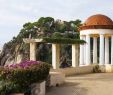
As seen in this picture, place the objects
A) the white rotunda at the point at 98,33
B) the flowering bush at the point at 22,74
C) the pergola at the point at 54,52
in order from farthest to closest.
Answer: the white rotunda at the point at 98,33 < the pergola at the point at 54,52 < the flowering bush at the point at 22,74

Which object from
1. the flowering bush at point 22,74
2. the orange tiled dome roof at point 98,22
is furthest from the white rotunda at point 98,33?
the flowering bush at point 22,74

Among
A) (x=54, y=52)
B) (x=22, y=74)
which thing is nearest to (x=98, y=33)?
(x=54, y=52)

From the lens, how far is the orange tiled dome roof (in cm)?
3177

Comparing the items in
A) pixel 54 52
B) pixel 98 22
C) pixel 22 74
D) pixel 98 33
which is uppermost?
pixel 98 22

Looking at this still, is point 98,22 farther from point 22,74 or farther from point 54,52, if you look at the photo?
point 22,74

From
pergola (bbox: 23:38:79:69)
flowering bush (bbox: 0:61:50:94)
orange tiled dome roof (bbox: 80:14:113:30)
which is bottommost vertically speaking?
flowering bush (bbox: 0:61:50:94)

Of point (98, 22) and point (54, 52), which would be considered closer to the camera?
point (54, 52)

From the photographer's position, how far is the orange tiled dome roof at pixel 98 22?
104 ft

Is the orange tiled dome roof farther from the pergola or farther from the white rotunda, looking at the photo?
the pergola

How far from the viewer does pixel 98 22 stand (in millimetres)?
31938

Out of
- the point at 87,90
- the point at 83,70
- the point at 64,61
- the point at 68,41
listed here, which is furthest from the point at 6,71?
the point at 64,61

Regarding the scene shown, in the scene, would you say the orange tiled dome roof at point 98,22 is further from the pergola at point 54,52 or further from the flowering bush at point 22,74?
the flowering bush at point 22,74

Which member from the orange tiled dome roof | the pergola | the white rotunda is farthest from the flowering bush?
the orange tiled dome roof

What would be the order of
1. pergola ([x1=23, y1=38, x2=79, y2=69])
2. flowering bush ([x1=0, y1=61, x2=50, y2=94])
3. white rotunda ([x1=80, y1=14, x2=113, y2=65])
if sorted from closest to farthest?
flowering bush ([x1=0, y1=61, x2=50, y2=94]), pergola ([x1=23, y1=38, x2=79, y2=69]), white rotunda ([x1=80, y1=14, x2=113, y2=65])
